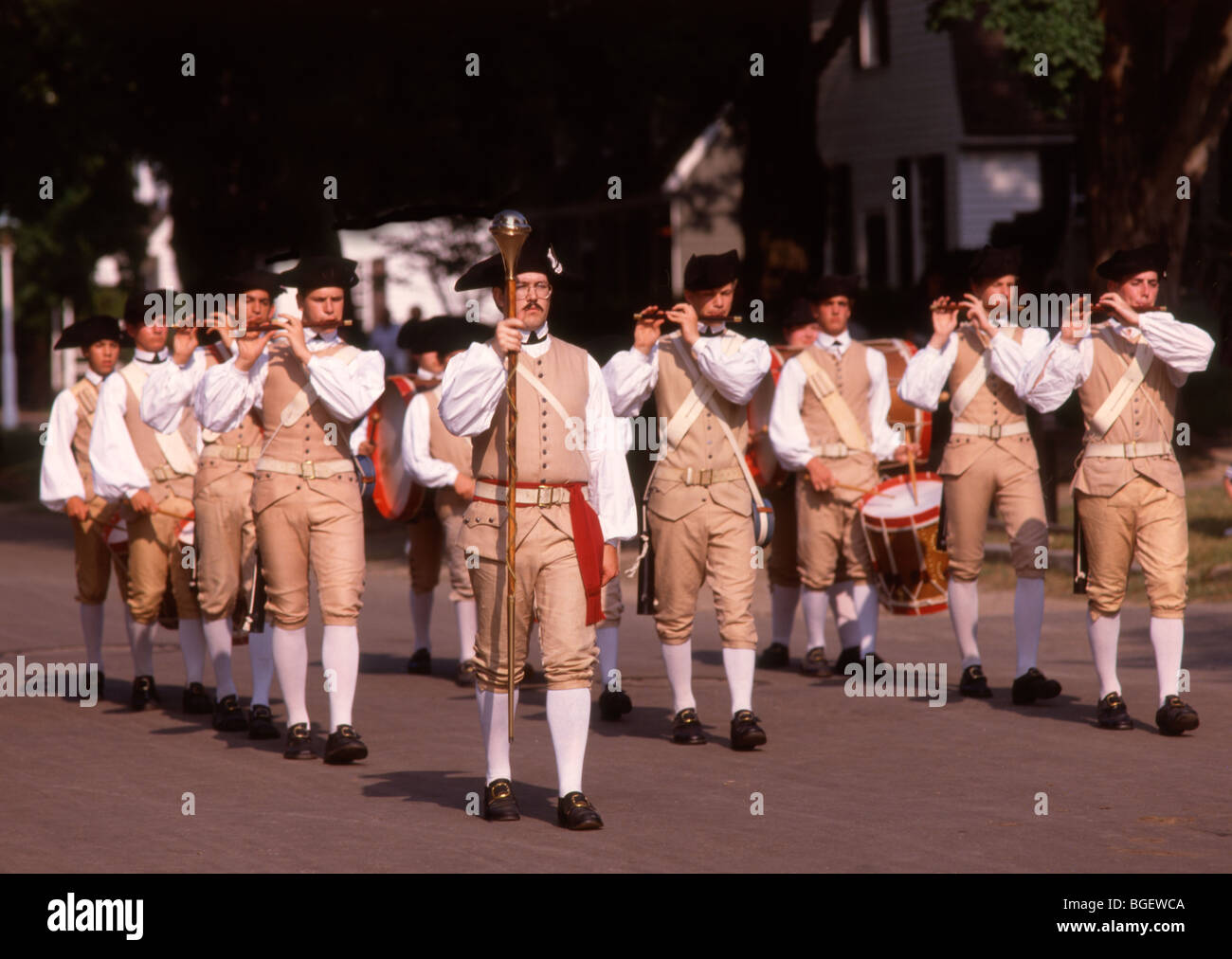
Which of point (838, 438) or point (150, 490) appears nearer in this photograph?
point (150, 490)

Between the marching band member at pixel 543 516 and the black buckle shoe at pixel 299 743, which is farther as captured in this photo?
the black buckle shoe at pixel 299 743

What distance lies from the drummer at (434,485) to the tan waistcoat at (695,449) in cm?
219

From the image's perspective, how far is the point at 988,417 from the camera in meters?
11.6

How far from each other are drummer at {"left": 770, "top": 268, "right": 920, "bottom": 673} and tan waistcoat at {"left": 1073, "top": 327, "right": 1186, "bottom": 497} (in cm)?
231

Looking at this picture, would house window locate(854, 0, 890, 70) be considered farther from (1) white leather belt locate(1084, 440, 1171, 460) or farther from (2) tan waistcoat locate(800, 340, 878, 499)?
(1) white leather belt locate(1084, 440, 1171, 460)

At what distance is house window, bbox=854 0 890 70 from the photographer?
37688mm

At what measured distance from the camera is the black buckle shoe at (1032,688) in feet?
36.6

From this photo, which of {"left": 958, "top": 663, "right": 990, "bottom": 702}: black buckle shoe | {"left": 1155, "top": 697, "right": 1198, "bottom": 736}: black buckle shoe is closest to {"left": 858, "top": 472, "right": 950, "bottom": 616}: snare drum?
{"left": 958, "top": 663, "right": 990, "bottom": 702}: black buckle shoe

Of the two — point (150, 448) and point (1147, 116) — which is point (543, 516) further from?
point (1147, 116)

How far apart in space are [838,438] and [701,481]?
239 centimetres

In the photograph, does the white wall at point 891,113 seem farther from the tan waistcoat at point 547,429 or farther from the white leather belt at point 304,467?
the tan waistcoat at point 547,429

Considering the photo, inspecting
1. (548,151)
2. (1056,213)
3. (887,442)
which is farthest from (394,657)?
(548,151)

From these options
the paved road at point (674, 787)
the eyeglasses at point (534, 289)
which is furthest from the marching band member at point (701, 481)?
the eyeglasses at point (534, 289)

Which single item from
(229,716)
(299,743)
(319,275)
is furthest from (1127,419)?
(229,716)
